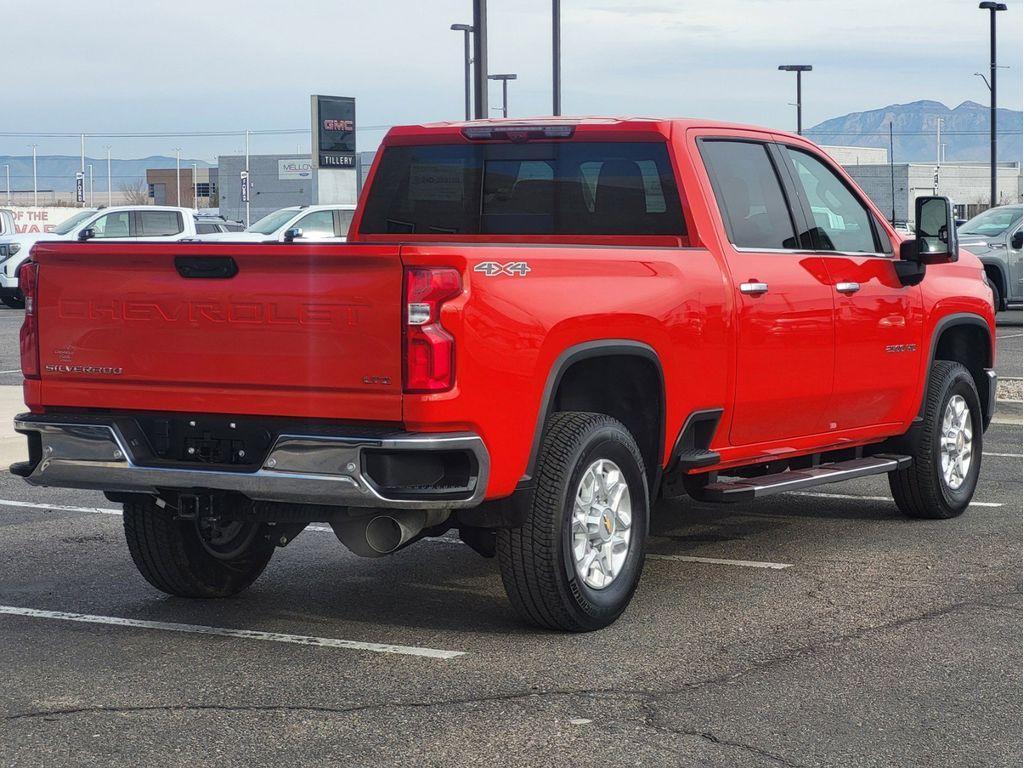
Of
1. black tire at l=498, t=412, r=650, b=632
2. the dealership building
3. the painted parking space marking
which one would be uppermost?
the dealership building

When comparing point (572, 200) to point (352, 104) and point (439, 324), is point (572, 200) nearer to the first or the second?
point (439, 324)

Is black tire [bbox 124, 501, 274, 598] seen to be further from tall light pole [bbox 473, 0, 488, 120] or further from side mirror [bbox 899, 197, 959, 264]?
tall light pole [bbox 473, 0, 488, 120]

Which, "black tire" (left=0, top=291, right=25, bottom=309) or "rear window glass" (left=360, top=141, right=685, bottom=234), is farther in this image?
"black tire" (left=0, top=291, right=25, bottom=309)

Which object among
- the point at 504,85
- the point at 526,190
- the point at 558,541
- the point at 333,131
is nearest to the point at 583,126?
the point at 526,190

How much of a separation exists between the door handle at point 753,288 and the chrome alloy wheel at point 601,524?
3.84ft

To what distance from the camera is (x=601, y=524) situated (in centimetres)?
665

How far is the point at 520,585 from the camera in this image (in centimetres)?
639

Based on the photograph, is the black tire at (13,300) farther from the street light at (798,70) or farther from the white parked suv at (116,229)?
the street light at (798,70)

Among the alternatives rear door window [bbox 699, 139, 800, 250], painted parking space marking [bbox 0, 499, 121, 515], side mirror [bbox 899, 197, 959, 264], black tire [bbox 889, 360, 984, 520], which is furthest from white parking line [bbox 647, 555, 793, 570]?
painted parking space marking [bbox 0, 499, 121, 515]

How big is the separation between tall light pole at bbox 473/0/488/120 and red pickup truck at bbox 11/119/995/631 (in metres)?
10.5

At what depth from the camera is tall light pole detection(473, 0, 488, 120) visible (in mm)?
18641

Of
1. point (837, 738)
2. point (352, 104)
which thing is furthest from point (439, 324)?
point (352, 104)

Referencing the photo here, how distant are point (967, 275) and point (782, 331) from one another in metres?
2.27

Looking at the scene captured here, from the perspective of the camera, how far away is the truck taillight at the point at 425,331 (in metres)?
5.76
